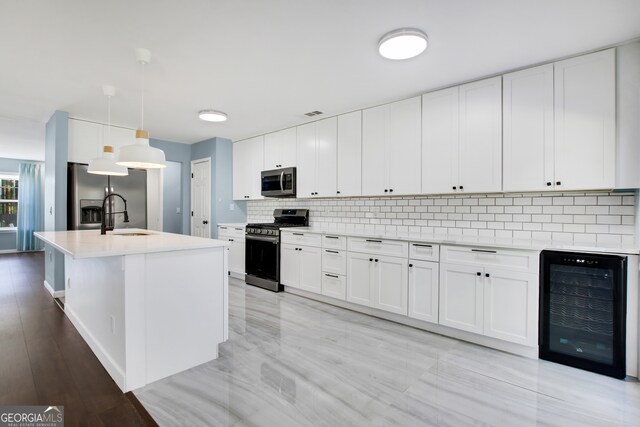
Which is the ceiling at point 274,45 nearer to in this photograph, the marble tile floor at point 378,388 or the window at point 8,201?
the marble tile floor at point 378,388

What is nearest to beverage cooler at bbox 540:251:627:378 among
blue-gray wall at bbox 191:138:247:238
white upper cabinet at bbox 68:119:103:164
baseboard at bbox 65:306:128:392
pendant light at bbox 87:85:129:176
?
baseboard at bbox 65:306:128:392

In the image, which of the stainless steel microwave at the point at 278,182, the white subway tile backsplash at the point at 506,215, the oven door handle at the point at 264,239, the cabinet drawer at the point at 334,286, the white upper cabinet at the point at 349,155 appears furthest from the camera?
the stainless steel microwave at the point at 278,182

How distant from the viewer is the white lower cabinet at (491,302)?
8.14 ft

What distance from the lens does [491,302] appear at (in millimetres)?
2635

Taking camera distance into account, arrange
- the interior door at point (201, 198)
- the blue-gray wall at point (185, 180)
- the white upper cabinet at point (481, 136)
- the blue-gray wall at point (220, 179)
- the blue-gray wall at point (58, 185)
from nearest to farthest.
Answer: the white upper cabinet at point (481, 136) < the blue-gray wall at point (58, 185) < the blue-gray wall at point (220, 179) < the interior door at point (201, 198) < the blue-gray wall at point (185, 180)

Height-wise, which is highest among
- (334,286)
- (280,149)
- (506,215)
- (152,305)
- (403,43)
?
(403,43)

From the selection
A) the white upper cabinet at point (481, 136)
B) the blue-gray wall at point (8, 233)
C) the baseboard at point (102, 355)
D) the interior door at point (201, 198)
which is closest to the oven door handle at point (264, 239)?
the interior door at point (201, 198)

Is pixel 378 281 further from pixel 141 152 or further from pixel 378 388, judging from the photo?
pixel 141 152

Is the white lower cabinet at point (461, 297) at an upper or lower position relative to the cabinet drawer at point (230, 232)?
lower

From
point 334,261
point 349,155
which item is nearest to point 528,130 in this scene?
point 349,155

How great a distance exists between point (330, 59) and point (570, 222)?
2.53m

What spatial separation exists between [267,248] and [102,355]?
249 cm

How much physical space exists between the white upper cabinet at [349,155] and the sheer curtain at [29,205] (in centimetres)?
870

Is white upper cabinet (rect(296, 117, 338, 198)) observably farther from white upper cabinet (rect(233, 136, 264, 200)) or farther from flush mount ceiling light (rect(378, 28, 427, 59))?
flush mount ceiling light (rect(378, 28, 427, 59))
